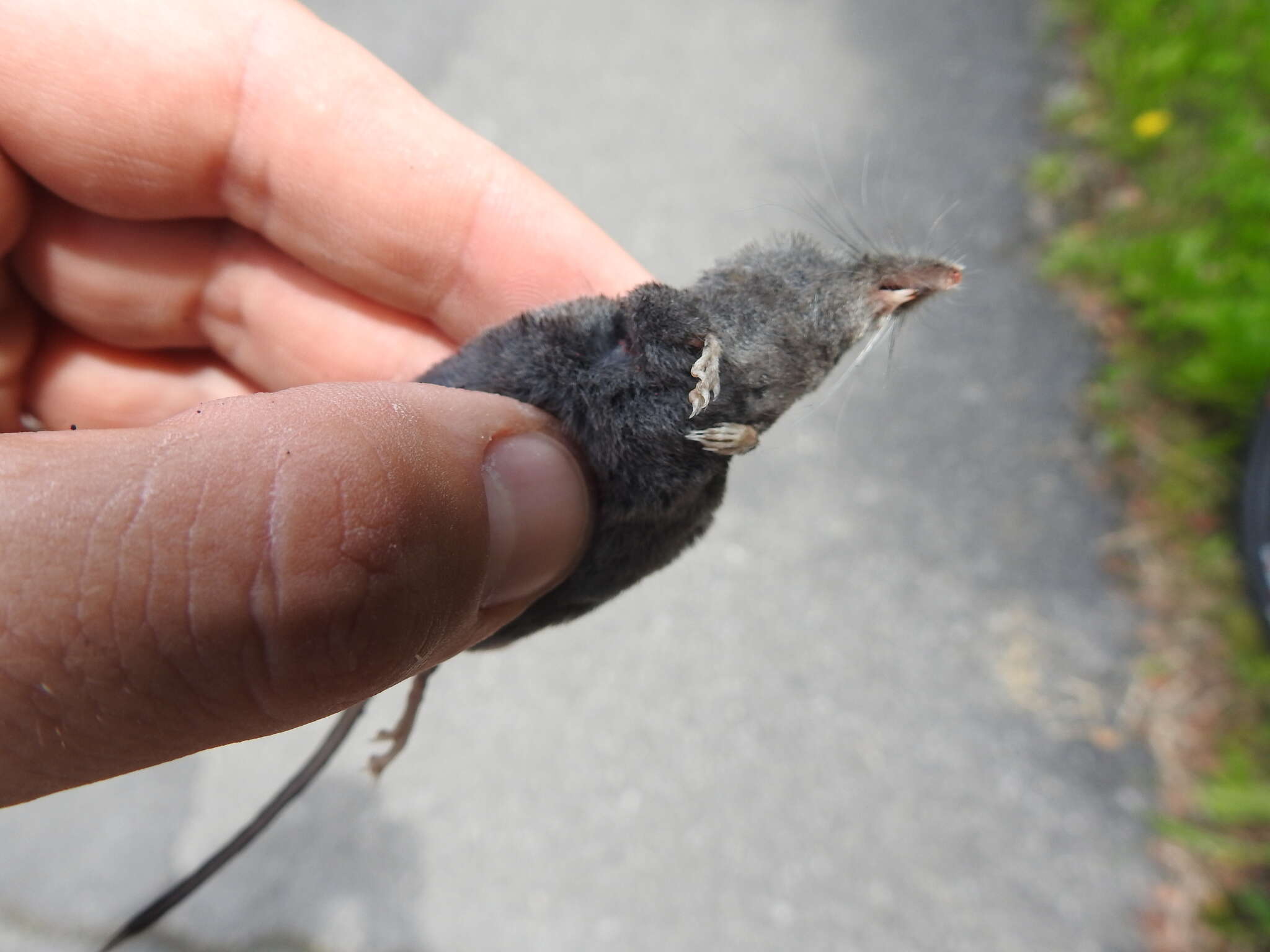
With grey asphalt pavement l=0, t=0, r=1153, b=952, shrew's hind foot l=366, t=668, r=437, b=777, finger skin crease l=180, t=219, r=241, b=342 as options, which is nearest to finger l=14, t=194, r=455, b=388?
finger skin crease l=180, t=219, r=241, b=342

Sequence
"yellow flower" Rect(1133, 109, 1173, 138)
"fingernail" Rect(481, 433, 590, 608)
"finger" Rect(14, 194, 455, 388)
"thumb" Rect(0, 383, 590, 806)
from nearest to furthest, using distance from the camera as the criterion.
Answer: "thumb" Rect(0, 383, 590, 806) → "fingernail" Rect(481, 433, 590, 608) → "finger" Rect(14, 194, 455, 388) → "yellow flower" Rect(1133, 109, 1173, 138)


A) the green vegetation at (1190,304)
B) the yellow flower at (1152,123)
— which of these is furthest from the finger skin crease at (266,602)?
the yellow flower at (1152,123)

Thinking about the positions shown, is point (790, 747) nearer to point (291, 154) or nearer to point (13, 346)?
point (291, 154)

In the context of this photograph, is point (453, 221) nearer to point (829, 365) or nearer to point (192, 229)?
point (192, 229)

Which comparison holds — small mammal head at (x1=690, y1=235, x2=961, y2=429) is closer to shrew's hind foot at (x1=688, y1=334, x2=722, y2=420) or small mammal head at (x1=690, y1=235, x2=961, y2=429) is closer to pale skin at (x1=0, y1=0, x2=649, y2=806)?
shrew's hind foot at (x1=688, y1=334, x2=722, y2=420)

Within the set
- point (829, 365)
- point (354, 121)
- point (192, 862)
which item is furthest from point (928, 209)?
point (192, 862)

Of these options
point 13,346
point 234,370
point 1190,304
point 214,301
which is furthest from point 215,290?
point 1190,304
